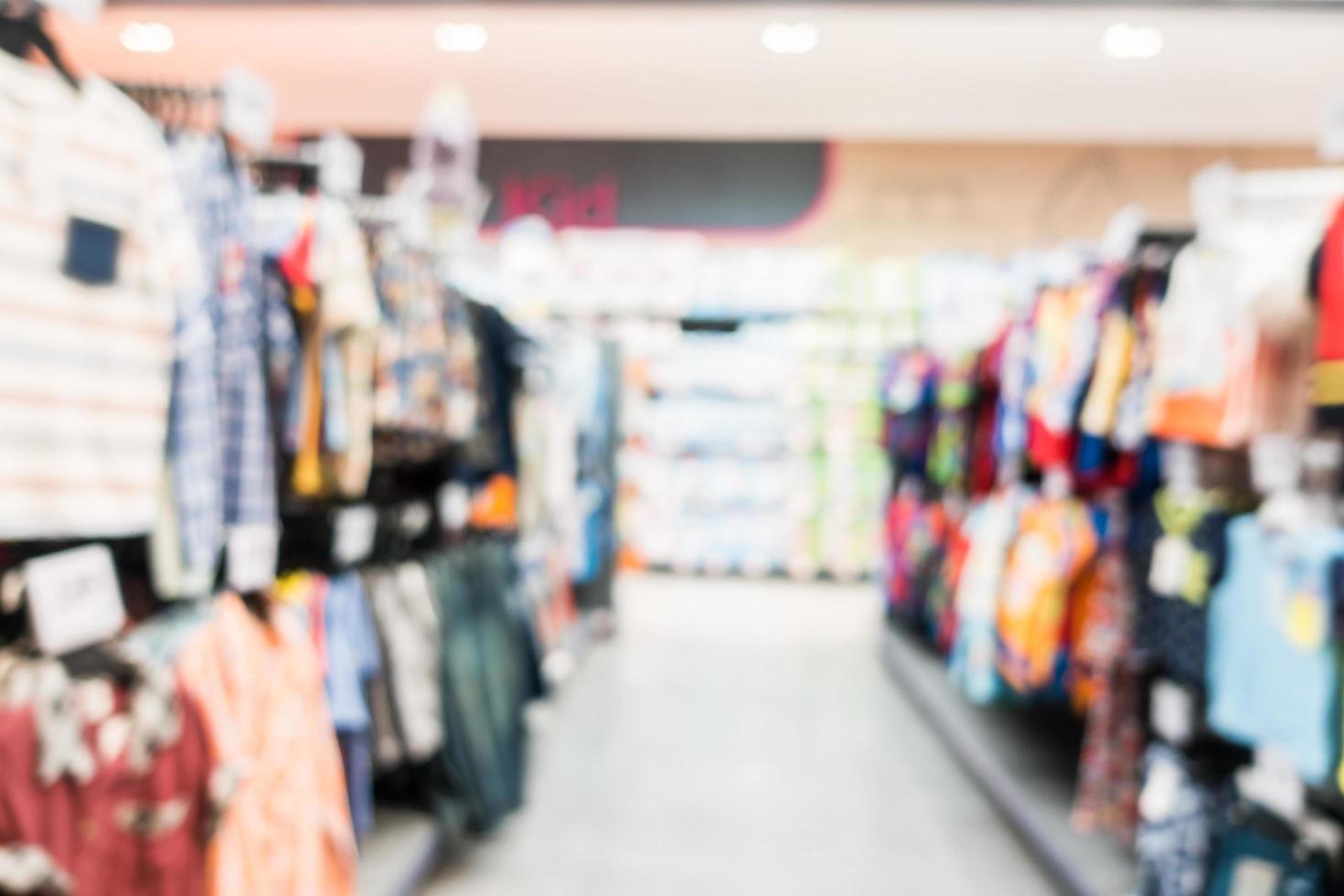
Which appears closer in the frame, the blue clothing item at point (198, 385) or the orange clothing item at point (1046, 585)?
the blue clothing item at point (198, 385)

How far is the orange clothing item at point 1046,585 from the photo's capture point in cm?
277

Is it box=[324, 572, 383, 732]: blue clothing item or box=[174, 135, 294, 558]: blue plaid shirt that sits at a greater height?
box=[174, 135, 294, 558]: blue plaid shirt

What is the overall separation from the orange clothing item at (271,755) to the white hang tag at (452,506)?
116cm

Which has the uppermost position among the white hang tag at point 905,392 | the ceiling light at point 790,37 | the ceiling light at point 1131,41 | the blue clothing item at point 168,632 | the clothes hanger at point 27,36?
the ceiling light at point 790,37

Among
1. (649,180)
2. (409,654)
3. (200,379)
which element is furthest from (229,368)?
(649,180)

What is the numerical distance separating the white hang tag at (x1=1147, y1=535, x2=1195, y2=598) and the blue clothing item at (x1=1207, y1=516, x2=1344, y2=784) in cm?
12

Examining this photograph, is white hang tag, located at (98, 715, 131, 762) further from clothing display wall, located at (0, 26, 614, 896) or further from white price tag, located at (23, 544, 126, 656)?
white price tag, located at (23, 544, 126, 656)

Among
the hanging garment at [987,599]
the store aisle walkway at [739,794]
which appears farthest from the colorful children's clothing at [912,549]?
the hanging garment at [987,599]

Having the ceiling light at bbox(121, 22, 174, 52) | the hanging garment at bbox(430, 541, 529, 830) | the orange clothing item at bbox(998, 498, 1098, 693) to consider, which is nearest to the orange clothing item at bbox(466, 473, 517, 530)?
the hanging garment at bbox(430, 541, 529, 830)

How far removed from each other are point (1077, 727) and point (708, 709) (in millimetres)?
1489

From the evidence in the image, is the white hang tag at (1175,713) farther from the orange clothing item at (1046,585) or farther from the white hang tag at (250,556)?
the white hang tag at (250,556)

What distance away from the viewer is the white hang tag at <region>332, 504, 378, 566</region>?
229 centimetres

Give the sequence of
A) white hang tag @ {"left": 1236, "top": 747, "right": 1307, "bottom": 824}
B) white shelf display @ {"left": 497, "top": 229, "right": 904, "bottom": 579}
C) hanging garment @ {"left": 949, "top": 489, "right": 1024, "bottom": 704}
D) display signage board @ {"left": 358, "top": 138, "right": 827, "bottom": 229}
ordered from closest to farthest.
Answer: white hang tag @ {"left": 1236, "top": 747, "right": 1307, "bottom": 824} → hanging garment @ {"left": 949, "top": 489, "right": 1024, "bottom": 704} → white shelf display @ {"left": 497, "top": 229, "right": 904, "bottom": 579} → display signage board @ {"left": 358, "top": 138, "right": 827, "bottom": 229}

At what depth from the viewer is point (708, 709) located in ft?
13.9
